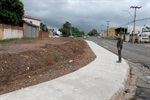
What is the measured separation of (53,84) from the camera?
6703 mm

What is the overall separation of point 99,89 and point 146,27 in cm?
8793

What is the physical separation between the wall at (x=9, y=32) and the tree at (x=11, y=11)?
212cm

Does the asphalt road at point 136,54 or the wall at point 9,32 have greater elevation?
the wall at point 9,32

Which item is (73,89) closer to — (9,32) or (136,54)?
(136,54)

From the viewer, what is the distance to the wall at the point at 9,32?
3003 cm

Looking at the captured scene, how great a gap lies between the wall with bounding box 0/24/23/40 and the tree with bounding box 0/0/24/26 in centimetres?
212

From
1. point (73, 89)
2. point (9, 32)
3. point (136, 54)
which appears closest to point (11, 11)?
point (9, 32)

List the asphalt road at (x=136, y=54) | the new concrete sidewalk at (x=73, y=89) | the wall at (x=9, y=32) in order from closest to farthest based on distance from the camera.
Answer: the new concrete sidewalk at (x=73, y=89)
the asphalt road at (x=136, y=54)
the wall at (x=9, y=32)

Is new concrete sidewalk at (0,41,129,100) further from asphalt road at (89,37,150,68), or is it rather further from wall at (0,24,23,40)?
wall at (0,24,23,40)

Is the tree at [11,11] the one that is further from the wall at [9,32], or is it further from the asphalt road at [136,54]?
the asphalt road at [136,54]

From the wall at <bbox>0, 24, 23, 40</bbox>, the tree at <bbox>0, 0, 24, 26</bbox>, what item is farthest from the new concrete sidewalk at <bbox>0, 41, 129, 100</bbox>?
the tree at <bbox>0, 0, 24, 26</bbox>

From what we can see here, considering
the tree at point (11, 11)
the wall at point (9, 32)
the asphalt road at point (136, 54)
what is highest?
the tree at point (11, 11)

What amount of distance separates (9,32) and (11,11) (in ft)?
26.1

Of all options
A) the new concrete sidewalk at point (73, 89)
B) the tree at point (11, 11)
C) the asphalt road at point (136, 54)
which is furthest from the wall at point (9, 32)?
the new concrete sidewalk at point (73, 89)
